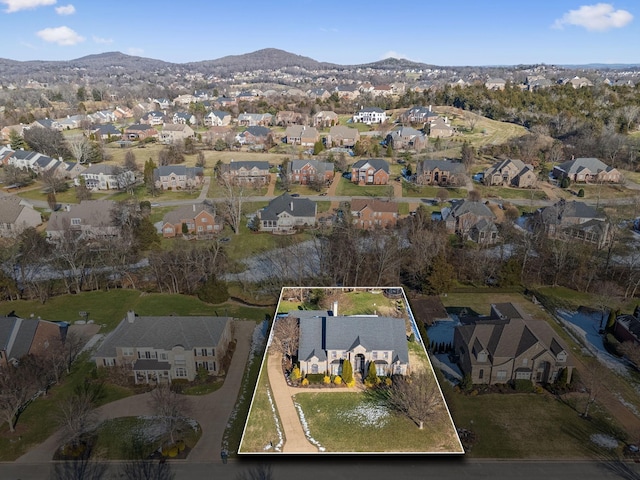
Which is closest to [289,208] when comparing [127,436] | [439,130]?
[127,436]

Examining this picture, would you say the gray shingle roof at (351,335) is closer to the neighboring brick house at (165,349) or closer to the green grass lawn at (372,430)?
the green grass lawn at (372,430)

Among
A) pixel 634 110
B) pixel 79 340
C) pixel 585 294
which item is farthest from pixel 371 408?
pixel 634 110

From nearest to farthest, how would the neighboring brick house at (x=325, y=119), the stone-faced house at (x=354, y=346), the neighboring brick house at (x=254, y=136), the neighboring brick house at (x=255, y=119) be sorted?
1. the stone-faced house at (x=354, y=346)
2. the neighboring brick house at (x=254, y=136)
3. the neighboring brick house at (x=325, y=119)
4. the neighboring brick house at (x=255, y=119)

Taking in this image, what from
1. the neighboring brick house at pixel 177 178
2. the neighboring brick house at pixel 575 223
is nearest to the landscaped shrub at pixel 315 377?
the neighboring brick house at pixel 575 223

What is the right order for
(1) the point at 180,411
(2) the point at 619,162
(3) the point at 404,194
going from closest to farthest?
(1) the point at 180,411 → (3) the point at 404,194 → (2) the point at 619,162

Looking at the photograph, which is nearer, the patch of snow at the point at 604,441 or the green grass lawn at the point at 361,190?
the patch of snow at the point at 604,441

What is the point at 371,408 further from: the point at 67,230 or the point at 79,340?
the point at 67,230

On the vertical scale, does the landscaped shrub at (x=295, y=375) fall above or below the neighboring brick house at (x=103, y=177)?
below
